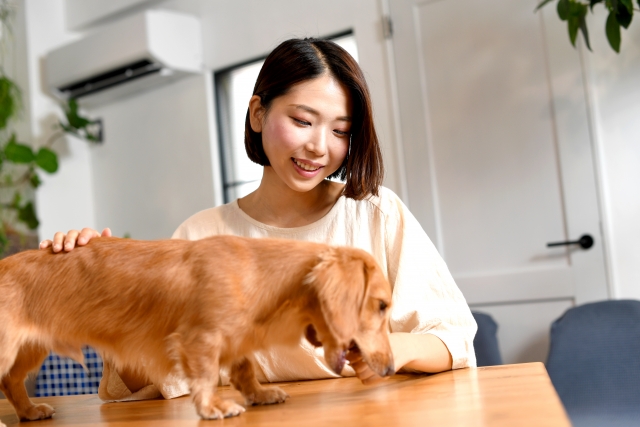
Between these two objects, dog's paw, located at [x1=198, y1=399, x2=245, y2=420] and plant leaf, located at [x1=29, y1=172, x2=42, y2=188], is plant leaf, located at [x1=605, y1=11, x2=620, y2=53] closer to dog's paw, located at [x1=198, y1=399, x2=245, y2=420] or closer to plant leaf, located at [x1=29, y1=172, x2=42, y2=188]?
dog's paw, located at [x1=198, y1=399, x2=245, y2=420]

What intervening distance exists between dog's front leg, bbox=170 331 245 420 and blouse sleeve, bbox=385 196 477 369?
0.53 m

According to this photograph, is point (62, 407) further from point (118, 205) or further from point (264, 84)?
point (118, 205)

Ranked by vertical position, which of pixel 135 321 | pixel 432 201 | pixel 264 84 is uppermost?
pixel 264 84

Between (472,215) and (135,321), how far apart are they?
2687mm

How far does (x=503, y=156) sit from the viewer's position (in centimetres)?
339

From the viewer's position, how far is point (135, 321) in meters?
1.05

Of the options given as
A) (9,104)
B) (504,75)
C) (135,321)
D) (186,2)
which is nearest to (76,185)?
(9,104)

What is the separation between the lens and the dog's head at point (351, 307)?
96 cm

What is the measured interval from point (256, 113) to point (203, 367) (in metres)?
0.83

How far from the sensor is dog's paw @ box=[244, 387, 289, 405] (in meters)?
1.15

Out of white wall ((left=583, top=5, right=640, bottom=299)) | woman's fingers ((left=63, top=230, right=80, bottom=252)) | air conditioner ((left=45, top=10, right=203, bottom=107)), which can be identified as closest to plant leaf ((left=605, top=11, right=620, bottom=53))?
white wall ((left=583, top=5, right=640, bottom=299))

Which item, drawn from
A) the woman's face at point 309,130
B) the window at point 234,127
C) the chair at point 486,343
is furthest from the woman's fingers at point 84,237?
the window at point 234,127

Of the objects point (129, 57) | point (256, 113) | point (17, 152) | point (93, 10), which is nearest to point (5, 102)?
point (17, 152)

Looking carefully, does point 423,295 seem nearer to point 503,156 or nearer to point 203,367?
point 203,367
